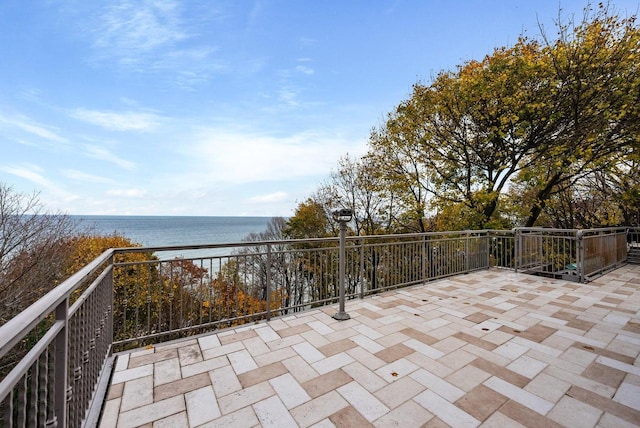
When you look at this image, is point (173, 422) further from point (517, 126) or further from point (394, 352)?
point (517, 126)

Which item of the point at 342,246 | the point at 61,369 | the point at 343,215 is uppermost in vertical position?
the point at 343,215

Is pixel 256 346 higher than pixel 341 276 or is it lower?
lower

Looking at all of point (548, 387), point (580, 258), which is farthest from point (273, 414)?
point (580, 258)

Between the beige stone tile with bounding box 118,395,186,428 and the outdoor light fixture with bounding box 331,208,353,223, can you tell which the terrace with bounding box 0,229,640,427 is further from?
the outdoor light fixture with bounding box 331,208,353,223

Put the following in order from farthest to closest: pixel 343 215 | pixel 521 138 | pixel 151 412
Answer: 1. pixel 521 138
2. pixel 343 215
3. pixel 151 412

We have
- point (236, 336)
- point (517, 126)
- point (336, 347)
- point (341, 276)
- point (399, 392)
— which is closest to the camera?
point (399, 392)

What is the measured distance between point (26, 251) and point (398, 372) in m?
10.6

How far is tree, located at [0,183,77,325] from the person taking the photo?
699 cm

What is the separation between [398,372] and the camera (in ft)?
8.04

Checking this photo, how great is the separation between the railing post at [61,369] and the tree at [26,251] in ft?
26.1

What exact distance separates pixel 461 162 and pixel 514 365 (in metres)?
8.98

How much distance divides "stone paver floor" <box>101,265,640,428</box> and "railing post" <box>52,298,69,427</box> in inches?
31.0

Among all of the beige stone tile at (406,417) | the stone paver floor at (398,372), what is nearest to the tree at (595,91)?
the stone paver floor at (398,372)

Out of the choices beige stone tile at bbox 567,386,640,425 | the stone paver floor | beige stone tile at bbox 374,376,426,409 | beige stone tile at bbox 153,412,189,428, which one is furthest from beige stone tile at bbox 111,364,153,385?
beige stone tile at bbox 567,386,640,425
